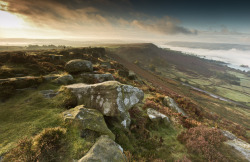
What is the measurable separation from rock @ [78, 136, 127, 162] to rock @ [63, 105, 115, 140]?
0.54 meters

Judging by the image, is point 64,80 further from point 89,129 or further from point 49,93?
point 89,129

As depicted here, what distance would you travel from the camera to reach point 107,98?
26.0 feet

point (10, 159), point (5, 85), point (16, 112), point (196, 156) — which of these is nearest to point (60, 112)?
point (16, 112)

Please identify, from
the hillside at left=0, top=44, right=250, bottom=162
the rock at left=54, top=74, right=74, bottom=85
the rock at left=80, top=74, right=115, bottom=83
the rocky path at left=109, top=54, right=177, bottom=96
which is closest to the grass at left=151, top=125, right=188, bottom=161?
the hillside at left=0, top=44, right=250, bottom=162

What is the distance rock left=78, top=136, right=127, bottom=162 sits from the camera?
4.66 meters

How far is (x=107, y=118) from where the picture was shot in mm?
8086

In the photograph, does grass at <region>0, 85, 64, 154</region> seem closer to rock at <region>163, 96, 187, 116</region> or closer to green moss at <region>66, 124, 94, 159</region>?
green moss at <region>66, 124, 94, 159</region>

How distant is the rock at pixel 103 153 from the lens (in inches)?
183

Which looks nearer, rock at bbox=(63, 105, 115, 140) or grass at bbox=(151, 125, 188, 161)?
rock at bbox=(63, 105, 115, 140)

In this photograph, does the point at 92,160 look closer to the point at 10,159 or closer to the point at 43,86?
the point at 10,159

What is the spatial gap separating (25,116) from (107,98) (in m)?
4.99

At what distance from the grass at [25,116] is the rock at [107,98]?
1.71m

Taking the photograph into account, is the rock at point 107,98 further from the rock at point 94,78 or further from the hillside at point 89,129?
the rock at point 94,78

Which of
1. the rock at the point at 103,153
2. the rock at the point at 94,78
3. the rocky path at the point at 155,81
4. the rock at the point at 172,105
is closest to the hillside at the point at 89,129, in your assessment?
the rock at the point at 103,153
